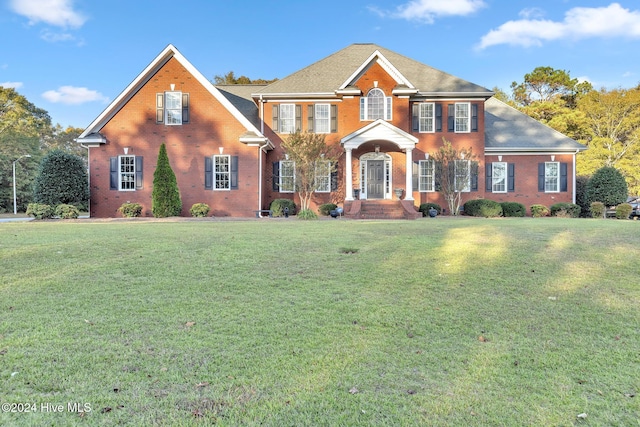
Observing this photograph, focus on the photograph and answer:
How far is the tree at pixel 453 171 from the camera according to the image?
19953 millimetres

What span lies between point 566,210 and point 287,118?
597 inches

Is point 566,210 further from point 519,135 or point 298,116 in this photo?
point 298,116

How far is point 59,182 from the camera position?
18.7 meters

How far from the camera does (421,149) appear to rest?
21250mm

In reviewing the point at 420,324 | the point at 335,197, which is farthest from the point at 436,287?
the point at 335,197

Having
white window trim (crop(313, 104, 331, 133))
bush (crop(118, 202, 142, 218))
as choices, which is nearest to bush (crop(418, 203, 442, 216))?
white window trim (crop(313, 104, 331, 133))

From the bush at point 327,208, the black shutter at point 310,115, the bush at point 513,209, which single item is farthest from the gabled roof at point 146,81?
the bush at point 513,209

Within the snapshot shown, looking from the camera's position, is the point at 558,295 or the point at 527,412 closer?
the point at 527,412

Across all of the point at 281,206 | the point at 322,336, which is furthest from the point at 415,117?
the point at 322,336

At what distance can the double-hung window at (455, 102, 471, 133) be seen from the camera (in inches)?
831

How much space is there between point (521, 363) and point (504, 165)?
67.8 ft

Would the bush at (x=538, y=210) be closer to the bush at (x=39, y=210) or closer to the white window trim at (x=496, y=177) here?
the white window trim at (x=496, y=177)

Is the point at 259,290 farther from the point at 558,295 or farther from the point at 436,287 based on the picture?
the point at 558,295

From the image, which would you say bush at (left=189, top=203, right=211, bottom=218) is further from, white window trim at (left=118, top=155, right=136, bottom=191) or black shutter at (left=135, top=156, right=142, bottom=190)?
white window trim at (left=118, top=155, right=136, bottom=191)
